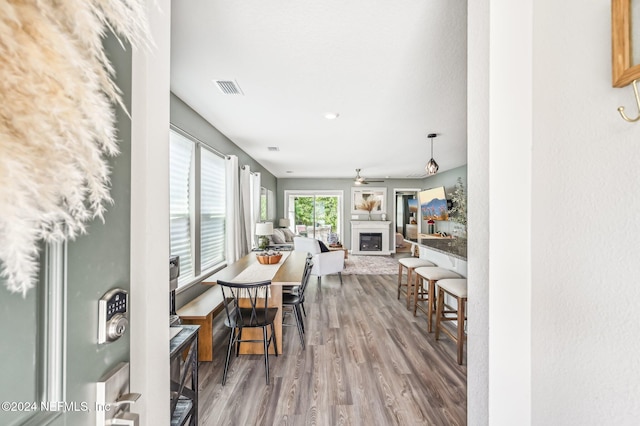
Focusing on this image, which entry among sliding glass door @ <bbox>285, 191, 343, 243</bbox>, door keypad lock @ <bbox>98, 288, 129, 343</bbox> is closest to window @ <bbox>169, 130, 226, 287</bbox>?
door keypad lock @ <bbox>98, 288, 129, 343</bbox>

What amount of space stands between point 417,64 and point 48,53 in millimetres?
2216

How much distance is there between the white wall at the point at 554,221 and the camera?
716 mm

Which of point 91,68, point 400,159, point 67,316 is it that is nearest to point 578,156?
point 91,68

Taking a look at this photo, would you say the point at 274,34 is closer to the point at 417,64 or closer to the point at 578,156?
the point at 417,64

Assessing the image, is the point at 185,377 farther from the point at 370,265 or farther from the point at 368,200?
the point at 368,200

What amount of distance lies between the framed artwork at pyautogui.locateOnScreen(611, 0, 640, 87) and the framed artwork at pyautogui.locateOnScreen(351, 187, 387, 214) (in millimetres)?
8248

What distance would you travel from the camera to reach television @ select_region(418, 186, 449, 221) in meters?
7.33

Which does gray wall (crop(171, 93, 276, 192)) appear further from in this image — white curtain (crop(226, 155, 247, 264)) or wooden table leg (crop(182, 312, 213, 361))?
wooden table leg (crop(182, 312, 213, 361))

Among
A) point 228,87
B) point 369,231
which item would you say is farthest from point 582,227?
point 369,231

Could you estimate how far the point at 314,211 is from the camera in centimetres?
910

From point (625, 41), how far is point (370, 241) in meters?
8.20

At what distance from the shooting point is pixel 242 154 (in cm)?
492

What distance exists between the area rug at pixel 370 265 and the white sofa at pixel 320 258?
1021mm

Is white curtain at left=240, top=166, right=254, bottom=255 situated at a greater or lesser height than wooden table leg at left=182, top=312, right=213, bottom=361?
greater
